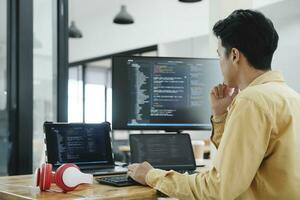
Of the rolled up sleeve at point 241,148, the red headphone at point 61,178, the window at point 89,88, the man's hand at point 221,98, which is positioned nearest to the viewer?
the rolled up sleeve at point 241,148

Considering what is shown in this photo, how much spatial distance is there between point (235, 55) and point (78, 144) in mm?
954

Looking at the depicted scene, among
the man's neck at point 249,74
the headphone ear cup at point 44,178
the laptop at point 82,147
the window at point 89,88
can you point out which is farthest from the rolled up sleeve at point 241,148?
the window at point 89,88

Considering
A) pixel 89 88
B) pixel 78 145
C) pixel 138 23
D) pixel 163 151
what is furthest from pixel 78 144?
pixel 89 88

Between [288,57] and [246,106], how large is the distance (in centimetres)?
242

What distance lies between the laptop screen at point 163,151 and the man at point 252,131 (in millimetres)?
518

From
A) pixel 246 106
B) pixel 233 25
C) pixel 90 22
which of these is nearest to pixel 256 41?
pixel 233 25

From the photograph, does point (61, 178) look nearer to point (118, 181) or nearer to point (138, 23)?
point (118, 181)

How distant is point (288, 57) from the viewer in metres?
3.56

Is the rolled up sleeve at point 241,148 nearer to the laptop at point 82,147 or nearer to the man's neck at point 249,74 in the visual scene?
the man's neck at point 249,74

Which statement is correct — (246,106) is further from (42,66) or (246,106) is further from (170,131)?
(42,66)

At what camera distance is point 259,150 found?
1311mm

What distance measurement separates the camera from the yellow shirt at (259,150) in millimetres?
1302

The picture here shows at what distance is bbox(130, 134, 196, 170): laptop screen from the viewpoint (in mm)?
2070

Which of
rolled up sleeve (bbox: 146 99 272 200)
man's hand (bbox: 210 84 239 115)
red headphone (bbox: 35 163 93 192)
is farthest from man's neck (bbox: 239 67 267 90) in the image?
red headphone (bbox: 35 163 93 192)
